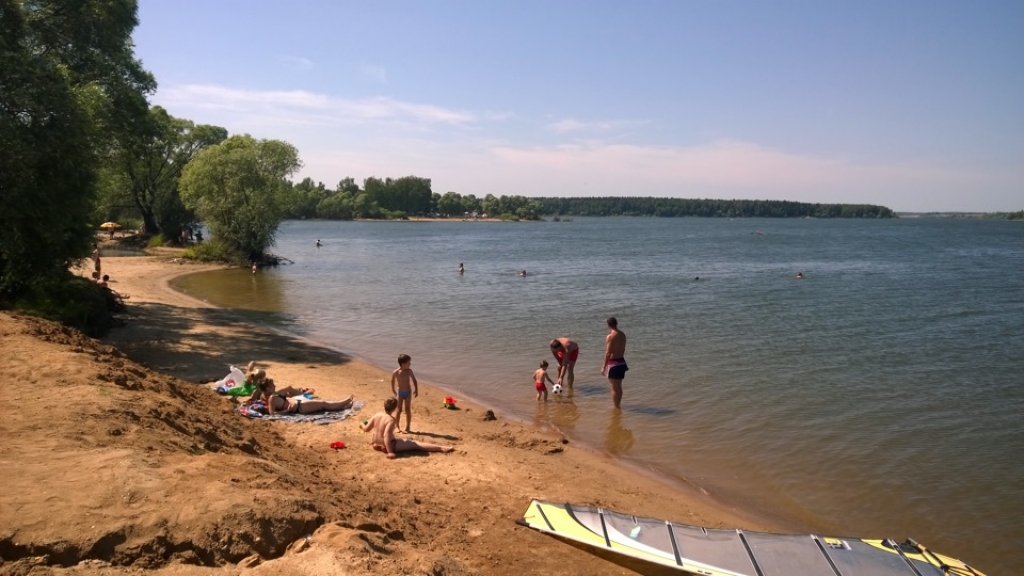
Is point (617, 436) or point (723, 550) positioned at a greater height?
point (723, 550)

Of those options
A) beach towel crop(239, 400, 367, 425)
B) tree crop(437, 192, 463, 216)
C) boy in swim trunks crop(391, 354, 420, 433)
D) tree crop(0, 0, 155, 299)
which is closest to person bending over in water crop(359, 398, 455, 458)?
boy in swim trunks crop(391, 354, 420, 433)

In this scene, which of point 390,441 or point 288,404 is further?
point 288,404

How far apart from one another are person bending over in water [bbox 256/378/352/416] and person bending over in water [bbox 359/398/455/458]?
2047 mm

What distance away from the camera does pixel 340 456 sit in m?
10.3

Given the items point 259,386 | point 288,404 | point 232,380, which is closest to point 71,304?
point 232,380

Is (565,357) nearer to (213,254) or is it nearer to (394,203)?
(213,254)

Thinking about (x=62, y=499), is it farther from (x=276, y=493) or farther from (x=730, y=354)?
(x=730, y=354)

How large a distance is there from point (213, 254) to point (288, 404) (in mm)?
35715

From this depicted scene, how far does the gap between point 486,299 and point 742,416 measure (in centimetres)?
1932

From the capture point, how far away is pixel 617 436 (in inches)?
510

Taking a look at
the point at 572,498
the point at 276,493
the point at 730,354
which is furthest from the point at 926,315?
the point at 276,493

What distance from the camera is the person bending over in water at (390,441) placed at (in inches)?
412

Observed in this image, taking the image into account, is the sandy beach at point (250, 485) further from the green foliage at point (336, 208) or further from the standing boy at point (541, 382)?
the green foliage at point (336, 208)

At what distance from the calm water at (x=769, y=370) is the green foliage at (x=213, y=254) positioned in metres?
3.89
